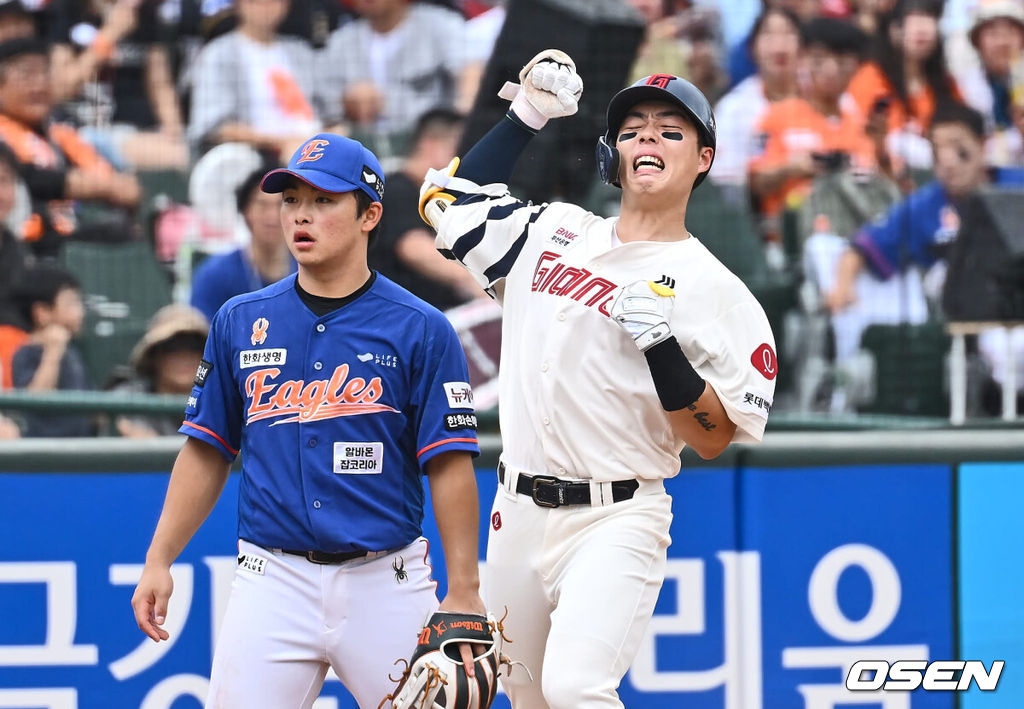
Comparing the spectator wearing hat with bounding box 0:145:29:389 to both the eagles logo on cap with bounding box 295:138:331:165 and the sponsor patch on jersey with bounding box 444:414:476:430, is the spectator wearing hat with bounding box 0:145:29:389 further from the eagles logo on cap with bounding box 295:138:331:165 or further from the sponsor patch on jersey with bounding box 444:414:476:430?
the sponsor patch on jersey with bounding box 444:414:476:430

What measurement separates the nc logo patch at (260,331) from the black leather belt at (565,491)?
0.78 meters

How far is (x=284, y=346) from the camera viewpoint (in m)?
3.21

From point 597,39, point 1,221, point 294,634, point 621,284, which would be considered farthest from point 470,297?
point 294,634

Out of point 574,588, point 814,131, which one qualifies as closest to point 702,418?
point 574,588

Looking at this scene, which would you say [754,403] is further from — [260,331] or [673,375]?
[260,331]

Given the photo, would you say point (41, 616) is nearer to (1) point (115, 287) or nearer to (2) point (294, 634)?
(2) point (294, 634)

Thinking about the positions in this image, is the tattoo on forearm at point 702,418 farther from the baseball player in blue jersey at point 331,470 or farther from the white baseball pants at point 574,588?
the baseball player in blue jersey at point 331,470

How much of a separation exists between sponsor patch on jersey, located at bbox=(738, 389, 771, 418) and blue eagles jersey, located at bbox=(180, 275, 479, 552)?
0.66 meters

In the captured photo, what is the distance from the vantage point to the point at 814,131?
23.8 ft

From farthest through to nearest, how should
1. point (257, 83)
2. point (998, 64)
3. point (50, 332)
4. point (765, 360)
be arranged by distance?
point (998, 64) < point (257, 83) < point (50, 332) < point (765, 360)

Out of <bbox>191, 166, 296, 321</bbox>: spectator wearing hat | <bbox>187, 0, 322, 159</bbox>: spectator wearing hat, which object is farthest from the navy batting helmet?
<bbox>187, 0, 322, 159</bbox>: spectator wearing hat

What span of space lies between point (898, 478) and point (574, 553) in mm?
1536

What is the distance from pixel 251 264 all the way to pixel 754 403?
3191 mm

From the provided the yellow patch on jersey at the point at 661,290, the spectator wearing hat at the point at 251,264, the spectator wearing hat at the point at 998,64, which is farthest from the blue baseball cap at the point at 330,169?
the spectator wearing hat at the point at 998,64
